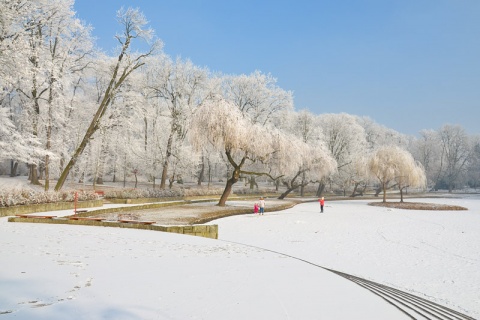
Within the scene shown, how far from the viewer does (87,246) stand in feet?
29.5

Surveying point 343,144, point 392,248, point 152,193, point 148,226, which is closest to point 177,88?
point 152,193

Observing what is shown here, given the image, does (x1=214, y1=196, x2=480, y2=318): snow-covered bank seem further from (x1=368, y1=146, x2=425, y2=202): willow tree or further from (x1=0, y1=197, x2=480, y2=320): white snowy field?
(x1=368, y1=146, x2=425, y2=202): willow tree

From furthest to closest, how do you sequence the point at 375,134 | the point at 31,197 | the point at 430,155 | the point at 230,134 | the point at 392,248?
the point at 430,155 < the point at 375,134 < the point at 230,134 < the point at 31,197 < the point at 392,248

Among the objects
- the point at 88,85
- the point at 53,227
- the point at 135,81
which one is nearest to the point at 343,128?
the point at 135,81

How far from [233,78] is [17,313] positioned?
41.8m

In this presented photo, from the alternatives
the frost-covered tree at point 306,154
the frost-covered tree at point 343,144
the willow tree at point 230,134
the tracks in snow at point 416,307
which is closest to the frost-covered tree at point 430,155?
the frost-covered tree at point 343,144

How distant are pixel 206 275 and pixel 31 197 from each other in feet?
46.3

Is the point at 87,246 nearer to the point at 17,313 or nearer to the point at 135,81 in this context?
the point at 17,313

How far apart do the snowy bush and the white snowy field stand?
3956mm

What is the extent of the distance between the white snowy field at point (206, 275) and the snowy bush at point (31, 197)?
3.96m

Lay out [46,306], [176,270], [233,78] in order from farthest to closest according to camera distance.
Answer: [233,78] < [176,270] < [46,306]

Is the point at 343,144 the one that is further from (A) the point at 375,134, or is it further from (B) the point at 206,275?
(B) the point at 206,275

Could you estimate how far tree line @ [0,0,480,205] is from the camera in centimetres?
2002

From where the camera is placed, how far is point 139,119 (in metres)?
39.3
